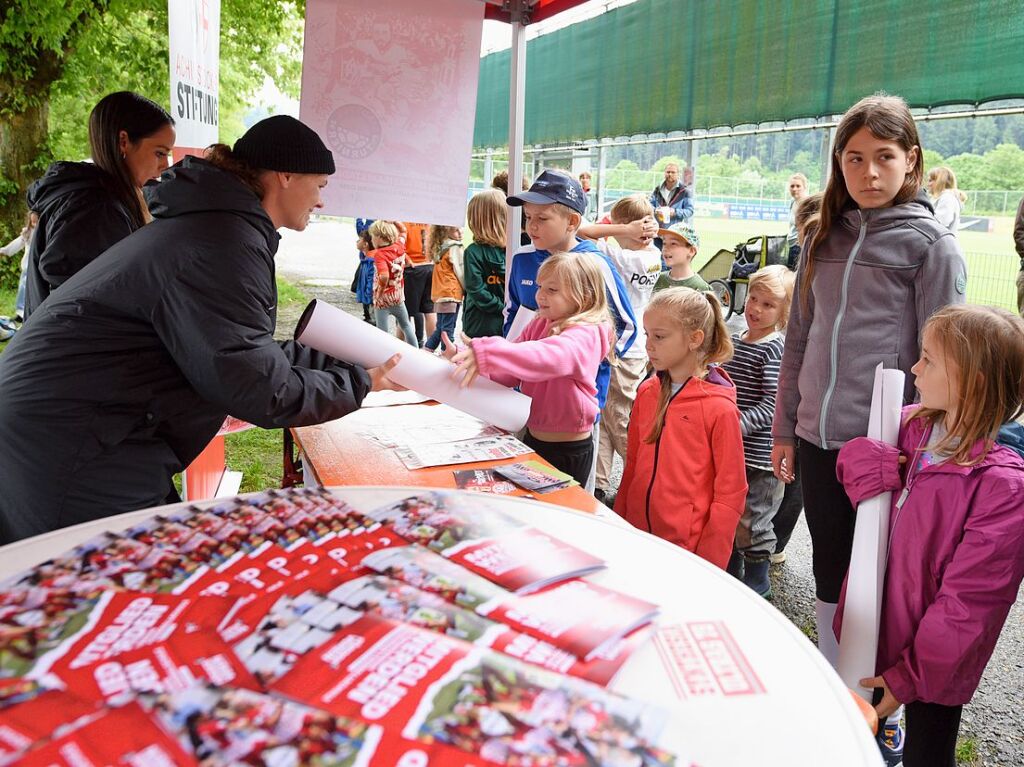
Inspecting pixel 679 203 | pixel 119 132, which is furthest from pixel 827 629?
pixel 679 203

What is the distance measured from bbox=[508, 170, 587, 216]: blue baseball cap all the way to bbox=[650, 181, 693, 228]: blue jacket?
5552mm

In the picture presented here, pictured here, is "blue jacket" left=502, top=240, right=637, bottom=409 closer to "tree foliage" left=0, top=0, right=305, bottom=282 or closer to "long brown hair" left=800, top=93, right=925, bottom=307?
"long brown hair" left=800, top=93, right=925, bottom=307

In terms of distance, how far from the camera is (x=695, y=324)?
2.26 m

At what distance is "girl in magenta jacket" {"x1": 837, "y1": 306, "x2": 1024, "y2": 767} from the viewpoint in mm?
1496

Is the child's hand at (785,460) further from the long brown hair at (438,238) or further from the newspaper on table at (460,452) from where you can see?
the long brown hair at (438,238)

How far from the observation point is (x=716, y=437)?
214 cm

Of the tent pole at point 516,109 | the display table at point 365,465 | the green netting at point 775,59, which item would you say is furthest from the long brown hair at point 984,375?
the tent pole at point 516,109

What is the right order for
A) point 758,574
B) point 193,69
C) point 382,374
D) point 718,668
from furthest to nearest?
point 758,574 < point 193,69 < point 382,374 < point 718,668

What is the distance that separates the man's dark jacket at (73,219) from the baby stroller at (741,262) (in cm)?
461

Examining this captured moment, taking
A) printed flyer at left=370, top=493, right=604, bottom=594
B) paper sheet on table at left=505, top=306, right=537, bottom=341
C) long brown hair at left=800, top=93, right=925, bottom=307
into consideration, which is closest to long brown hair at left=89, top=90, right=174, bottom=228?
paper sheet on table at left=505, top=306, right=537, bottom=341

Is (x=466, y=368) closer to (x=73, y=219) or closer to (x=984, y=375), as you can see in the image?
(x=984, y=375)

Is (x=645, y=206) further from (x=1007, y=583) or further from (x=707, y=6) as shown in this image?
(x=1007, y=583)

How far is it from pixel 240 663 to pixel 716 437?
1.52m

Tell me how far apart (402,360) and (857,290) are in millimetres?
1169
